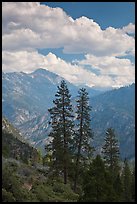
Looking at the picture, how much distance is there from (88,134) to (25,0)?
2757 cm

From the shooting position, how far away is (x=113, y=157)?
5400 cm

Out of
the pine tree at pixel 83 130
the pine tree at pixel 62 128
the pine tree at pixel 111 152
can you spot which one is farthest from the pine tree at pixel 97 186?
the pine tree at pixel 111 152

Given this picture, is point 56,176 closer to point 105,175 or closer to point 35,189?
point 35,189

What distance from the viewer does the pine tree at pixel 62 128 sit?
38906 millimetres

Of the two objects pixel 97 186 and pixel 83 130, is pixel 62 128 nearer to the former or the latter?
pixel 83 130

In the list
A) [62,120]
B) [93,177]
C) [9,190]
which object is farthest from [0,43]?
[62,120]

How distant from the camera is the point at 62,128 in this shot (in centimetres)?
3944

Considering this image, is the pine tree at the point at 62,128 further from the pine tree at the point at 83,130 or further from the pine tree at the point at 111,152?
the pine tree at the point at 111,152

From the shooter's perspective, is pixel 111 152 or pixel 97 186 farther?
pixel 111 152

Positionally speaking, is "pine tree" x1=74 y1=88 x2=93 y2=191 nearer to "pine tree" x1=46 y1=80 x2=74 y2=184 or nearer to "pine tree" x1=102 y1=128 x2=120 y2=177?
"pine tree" x1=46 y1=80 x2=74 y2=184

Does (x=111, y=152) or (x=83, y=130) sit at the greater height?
(x=83, y=130)

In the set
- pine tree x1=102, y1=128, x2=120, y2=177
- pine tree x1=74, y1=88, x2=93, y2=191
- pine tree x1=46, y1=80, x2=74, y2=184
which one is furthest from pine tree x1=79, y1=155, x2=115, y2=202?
pine tree x1=102, y1=128, x2=120, y2=177

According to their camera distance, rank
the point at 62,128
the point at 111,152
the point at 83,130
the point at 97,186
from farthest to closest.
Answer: the point at 111,152
the point at 83,130
the point at 62,128
the point at 97,186

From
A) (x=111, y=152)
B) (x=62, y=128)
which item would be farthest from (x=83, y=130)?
(x=111, y=152)
